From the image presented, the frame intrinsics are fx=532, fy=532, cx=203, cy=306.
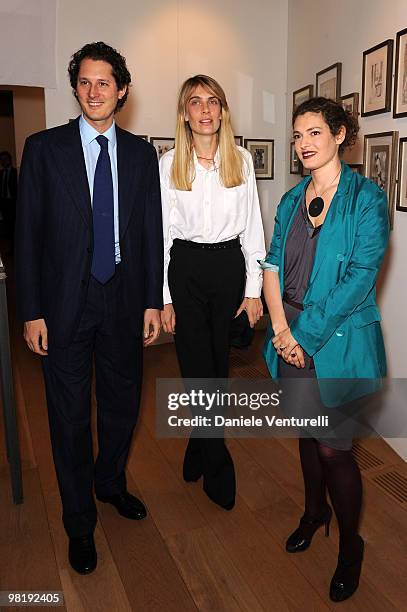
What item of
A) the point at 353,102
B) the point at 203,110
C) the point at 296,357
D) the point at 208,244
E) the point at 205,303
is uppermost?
the point at 353,102

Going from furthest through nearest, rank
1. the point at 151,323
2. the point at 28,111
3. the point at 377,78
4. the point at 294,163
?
1. the point at 28,111
2. the point at 294,163
3. the point at 377,78
4. the point at 151,323

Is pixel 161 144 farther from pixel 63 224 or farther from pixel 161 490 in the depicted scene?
pixel 161 490

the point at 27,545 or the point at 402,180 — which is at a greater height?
the point at 402,180

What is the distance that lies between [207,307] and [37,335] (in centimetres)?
70

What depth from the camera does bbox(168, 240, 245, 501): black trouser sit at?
2.16 m

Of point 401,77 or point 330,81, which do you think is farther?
point 330,81

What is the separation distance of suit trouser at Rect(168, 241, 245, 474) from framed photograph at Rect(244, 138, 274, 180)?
2640mm

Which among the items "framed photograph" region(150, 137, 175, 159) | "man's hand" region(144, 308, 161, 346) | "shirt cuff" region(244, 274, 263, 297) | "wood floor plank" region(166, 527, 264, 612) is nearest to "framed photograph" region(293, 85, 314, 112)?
"framed photograph" region(150, 137, 175, 159)

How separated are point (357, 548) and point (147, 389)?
2112 millimetres

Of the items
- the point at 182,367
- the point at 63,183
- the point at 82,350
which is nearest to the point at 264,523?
the point at 182,367

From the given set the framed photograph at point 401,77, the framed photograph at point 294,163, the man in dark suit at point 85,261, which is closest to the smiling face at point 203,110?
the man in dark suit at point 85,261

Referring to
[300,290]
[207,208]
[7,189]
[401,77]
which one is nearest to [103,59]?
[207,208]

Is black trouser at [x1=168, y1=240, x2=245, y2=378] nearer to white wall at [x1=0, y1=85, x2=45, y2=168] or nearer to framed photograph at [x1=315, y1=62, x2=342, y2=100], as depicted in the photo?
framed photograph at [x1=315, y1=62, x2=342, y2=100]

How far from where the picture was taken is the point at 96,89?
6.02 feet
